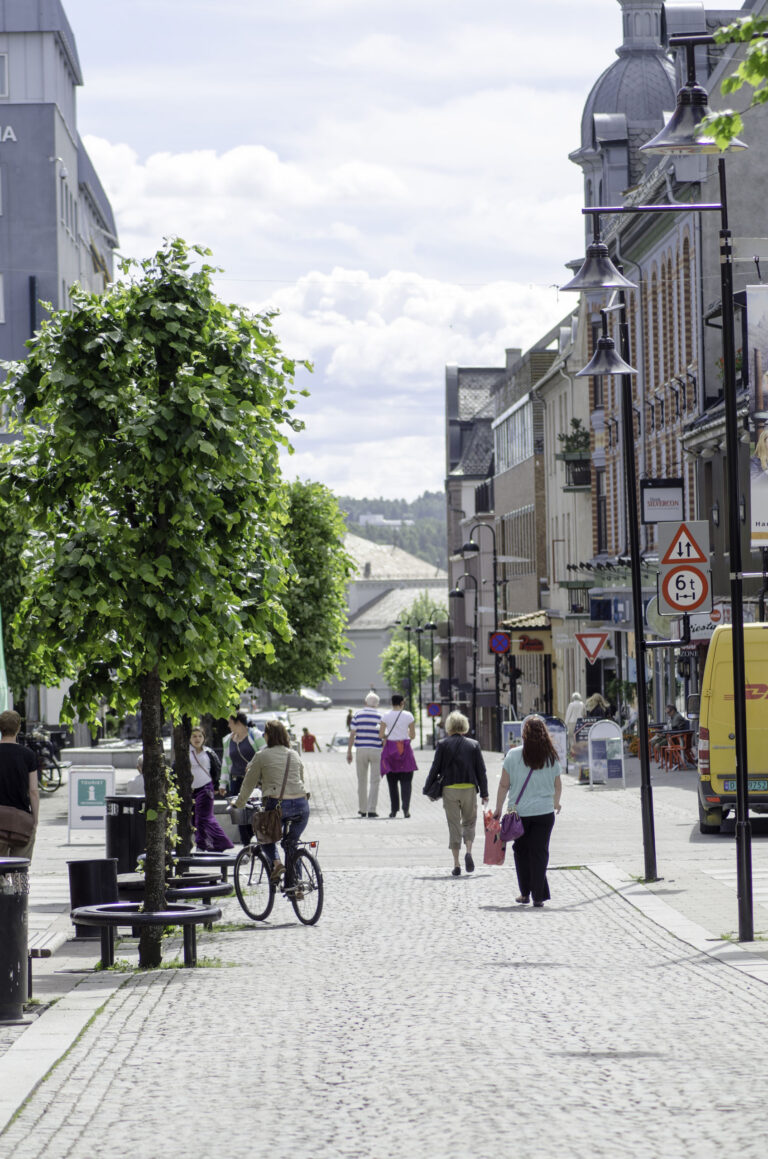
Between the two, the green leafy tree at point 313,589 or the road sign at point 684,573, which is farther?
the green leafy tree at point 313,589

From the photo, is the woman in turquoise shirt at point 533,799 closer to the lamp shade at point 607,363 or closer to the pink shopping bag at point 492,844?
the pink shopping bag at point 492,844

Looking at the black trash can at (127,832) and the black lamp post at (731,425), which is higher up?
the black lamp post at (731,425)

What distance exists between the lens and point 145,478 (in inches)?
525

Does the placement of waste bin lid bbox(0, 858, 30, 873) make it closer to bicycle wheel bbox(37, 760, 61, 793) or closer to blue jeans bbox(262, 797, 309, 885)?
blue jeans bbox(262, 797, 309, 885)

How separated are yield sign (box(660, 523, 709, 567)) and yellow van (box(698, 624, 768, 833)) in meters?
2.39

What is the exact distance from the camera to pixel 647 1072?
28.7 ft

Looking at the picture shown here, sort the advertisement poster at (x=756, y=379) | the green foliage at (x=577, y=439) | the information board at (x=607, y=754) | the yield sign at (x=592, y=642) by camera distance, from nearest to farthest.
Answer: the advertisement poster at (x=756, y=379)
the information board at (x=607, y=754)
the yield sign at (x=592, y=642)
the green foliage at (x=577, y=439)

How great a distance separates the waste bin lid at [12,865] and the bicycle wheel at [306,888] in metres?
5.20

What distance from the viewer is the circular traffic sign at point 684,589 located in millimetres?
20172

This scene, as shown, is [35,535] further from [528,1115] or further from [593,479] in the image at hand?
[593,479]

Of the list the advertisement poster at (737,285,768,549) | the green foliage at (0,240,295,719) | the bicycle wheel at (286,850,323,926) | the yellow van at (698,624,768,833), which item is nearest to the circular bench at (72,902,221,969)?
the green foliage at (0,240,295,719)

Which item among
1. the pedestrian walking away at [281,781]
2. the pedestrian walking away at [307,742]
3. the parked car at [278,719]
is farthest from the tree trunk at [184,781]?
the pedestrian walking away at [307,742]

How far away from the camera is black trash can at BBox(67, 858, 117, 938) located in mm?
15008

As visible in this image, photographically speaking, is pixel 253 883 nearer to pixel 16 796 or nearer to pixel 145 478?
pixel 16 796
